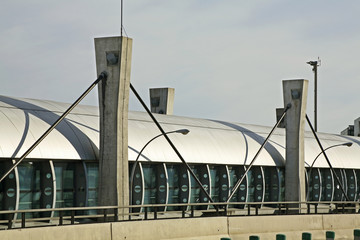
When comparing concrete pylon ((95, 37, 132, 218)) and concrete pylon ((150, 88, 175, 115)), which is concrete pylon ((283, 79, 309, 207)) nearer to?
concrete pylon ((150, 88, 175, 115))

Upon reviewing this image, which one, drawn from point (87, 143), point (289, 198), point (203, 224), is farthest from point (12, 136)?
point (289, 198)

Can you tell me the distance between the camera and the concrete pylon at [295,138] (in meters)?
46.0

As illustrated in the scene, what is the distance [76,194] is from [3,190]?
395cm

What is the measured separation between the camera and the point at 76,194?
107 feet

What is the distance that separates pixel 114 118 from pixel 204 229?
19.1 feet

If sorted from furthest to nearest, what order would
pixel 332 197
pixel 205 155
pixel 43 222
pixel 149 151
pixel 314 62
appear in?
pixel 314 62 → pixel 332 197 → pixel 205 155 → pixel 149 151 → pixel 43 222

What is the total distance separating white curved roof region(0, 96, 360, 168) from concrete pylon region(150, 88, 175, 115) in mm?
3124

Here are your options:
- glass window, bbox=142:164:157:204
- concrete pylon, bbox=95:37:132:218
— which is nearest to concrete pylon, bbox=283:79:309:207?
glass window, bbox=142:164:157:204

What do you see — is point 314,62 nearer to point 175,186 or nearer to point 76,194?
point 175,186

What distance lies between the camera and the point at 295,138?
152 ft

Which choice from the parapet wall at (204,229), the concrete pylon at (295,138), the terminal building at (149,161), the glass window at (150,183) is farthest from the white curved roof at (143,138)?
the parapet wall at (204,229)

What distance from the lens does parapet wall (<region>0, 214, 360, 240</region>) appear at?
83.6 ft

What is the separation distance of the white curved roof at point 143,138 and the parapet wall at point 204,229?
4780 mm

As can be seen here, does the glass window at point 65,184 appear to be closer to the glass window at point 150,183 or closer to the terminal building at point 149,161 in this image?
the terminal building at point 149,161
